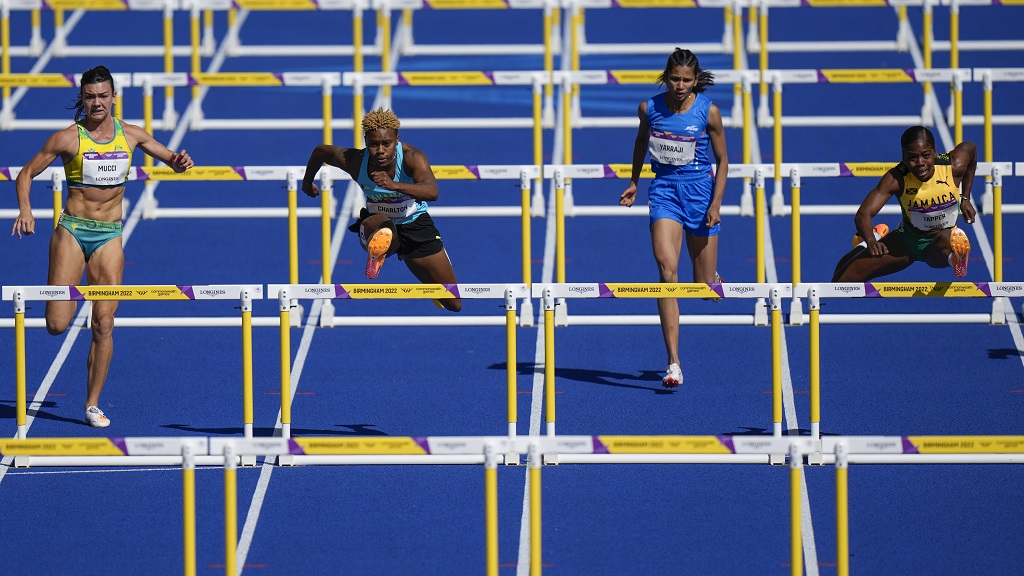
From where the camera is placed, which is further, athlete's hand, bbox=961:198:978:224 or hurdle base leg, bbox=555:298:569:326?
hurdle base leg, bbox=555:298:569:326

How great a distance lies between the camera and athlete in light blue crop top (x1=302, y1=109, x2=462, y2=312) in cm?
919

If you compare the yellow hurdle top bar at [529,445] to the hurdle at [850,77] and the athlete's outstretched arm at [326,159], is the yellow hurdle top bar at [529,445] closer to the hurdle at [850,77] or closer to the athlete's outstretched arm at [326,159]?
the athlete's outstretched arm at [326,159]

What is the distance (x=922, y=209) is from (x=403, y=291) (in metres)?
3.18

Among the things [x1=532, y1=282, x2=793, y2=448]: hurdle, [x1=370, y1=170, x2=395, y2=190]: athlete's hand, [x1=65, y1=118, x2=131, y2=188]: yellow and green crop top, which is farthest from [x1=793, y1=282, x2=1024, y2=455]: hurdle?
[x1=65, y1=118, x2=131, y2=188]: yellow and green crop top

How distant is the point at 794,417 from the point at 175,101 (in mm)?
7301

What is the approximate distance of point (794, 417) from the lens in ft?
31.5

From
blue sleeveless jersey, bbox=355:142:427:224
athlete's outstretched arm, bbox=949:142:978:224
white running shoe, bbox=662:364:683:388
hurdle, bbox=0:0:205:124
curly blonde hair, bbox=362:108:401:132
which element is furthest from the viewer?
hurdle, bbox=0:0:205:124

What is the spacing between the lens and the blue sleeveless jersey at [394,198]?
9.41 m

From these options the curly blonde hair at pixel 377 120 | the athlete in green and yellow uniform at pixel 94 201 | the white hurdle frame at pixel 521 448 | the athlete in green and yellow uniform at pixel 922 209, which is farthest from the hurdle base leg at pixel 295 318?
the white hurdle frame at pixel 521 448

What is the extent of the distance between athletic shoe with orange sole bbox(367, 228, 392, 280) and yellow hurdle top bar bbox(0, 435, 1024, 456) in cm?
276

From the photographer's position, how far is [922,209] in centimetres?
968

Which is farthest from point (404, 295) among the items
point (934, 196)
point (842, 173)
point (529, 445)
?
point (934, 196)

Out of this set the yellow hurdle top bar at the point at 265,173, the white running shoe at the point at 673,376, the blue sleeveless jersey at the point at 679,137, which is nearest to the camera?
the blue sleeveless jersey at the point at 679,137

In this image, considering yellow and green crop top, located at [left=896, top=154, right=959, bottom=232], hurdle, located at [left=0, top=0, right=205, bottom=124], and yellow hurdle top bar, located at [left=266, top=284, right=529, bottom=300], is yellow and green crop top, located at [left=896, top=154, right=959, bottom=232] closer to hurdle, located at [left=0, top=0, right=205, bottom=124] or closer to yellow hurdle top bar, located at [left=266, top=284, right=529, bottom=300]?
yellow hurdle top bar, located at [left=266, top=284, right=529, bottom=300]
